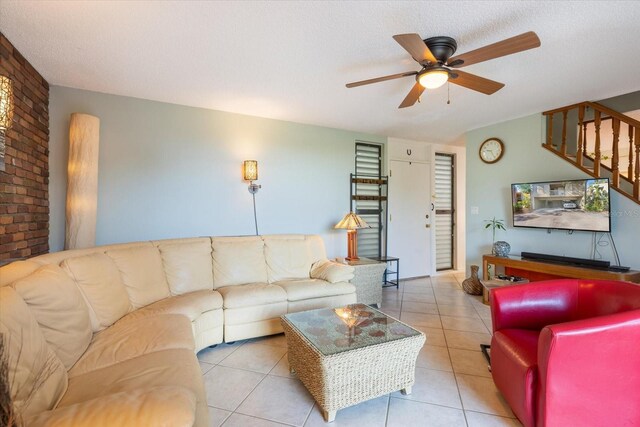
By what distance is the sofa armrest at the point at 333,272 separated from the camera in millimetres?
3109

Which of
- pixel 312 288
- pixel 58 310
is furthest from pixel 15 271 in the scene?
pixel 312 288

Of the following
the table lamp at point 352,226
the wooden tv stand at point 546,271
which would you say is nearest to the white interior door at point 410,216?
the table lamp at point 352,226

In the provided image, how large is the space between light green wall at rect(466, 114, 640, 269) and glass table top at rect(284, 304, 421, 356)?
2774mm

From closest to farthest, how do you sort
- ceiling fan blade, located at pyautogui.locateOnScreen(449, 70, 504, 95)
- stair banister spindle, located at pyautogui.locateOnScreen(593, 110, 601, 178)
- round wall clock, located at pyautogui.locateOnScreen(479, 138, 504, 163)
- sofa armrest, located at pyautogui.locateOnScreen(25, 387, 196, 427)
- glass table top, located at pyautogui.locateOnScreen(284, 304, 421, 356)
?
1. sofa armrest, located at pyautogui.locateOnScreen(25, 387, 196, 427)
2. glass table top, located at pyautogui.locateOnScreen(284, 304, 421, 356)
3. ceiling fan blade, located at pyautogui.locateOnScreen(449, 70, 504, 95)
4. stair banister spindle, located at pyautogui.locateOnScreen(593, 110, 601, 178)
5. round wall clock, located at pyautogui.locateOnScreen(479, 138, 504, 163)

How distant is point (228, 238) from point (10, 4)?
89.0 inches

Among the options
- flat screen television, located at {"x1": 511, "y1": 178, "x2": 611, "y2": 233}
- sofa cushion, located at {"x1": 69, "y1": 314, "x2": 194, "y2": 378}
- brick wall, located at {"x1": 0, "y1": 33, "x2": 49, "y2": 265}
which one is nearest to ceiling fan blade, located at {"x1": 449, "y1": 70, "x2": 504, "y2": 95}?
flat screen television, located at {"x1": 511, "y1": 178, "x2": 611, "y2": 233}

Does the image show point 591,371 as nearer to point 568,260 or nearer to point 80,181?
point 568,260

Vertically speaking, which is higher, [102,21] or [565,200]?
[102,21]

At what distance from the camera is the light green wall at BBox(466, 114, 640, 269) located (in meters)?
3.10

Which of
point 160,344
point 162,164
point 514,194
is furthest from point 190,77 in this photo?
point 514,194

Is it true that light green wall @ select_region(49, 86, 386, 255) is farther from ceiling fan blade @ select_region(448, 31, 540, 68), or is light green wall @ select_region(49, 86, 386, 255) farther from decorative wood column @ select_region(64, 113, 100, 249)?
ceiling fan blade @ select_region(448, 31, 540, 68)

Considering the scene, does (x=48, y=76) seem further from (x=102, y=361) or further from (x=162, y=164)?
(x=102, y=361)

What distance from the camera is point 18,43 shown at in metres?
2.12

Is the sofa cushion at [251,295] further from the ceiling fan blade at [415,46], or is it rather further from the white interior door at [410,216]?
the white interior door at [410,216]
